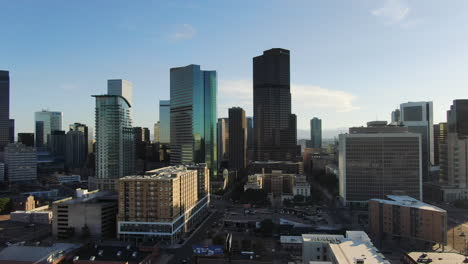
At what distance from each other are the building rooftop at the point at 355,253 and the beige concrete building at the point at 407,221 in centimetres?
2203

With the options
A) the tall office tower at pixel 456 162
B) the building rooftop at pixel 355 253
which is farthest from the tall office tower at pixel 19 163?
the tall office tower at pixel 456 162

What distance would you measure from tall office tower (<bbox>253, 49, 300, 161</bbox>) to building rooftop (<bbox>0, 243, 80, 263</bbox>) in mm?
140831

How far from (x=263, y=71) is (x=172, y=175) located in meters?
135

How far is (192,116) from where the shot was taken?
136250 mm

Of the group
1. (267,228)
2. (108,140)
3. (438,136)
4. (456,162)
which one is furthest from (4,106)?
(438,136)

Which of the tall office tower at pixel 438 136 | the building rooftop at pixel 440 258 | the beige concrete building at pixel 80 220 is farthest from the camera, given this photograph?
the tall office tower at pixel 438 136

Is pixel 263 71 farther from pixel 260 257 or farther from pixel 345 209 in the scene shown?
pixel 260 257

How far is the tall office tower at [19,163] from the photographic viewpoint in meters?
140

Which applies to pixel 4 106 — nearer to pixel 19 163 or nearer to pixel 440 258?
pixel 19 163

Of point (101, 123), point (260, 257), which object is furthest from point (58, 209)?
point (101, 123)

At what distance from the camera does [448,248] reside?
5641 centimetres

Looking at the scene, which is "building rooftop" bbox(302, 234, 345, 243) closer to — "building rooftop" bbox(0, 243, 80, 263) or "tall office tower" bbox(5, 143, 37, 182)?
"building rooftop" bbox(0, 243, 80, 263)

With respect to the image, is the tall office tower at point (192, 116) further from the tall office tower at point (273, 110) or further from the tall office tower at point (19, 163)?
the tall office tower at point (19, 163)

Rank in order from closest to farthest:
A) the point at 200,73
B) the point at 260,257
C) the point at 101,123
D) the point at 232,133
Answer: the point at 260,257, the point at 101,123, the point at 200,73, the point at 232,133
